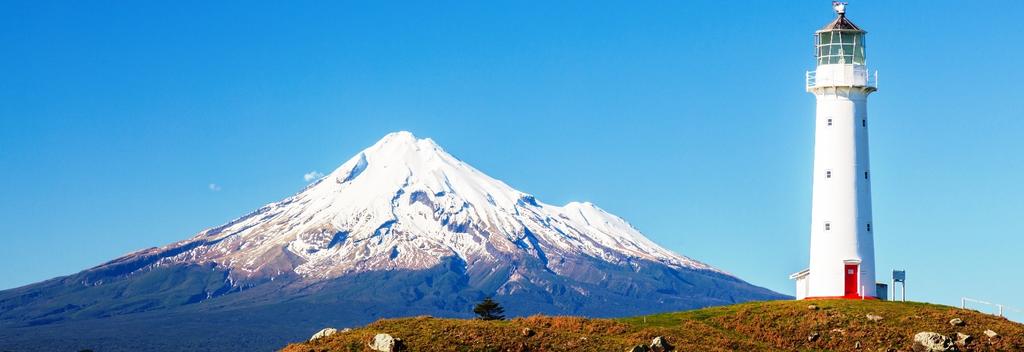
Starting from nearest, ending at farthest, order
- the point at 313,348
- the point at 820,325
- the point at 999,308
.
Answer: the point at 313,348, the point at 820,325, the point at 999,308

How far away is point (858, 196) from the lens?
7669 centimetres

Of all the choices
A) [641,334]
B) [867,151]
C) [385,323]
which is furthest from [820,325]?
[385,323]

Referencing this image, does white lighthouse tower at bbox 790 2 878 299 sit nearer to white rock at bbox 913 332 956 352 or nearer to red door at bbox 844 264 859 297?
red door at bbox 844 264 859 297

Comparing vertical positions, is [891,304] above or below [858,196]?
below

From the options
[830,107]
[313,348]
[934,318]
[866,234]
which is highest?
[830,107]

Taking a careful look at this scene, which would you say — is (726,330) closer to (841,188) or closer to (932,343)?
(932,343)

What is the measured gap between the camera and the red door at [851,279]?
251 feet

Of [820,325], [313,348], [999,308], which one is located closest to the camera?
[313,348]

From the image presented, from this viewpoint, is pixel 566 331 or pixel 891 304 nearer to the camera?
pixel 566 331

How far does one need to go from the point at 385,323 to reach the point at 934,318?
79.1 feet

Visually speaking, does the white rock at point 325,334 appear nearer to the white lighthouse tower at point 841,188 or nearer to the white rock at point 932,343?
the white rock at point 932,343

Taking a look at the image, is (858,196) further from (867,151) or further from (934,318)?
(934,318)

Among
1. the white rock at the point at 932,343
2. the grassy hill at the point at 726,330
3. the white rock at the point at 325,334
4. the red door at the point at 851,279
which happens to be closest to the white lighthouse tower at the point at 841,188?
the red door at the point at 851,279

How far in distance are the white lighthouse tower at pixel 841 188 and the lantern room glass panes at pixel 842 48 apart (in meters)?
0.16
